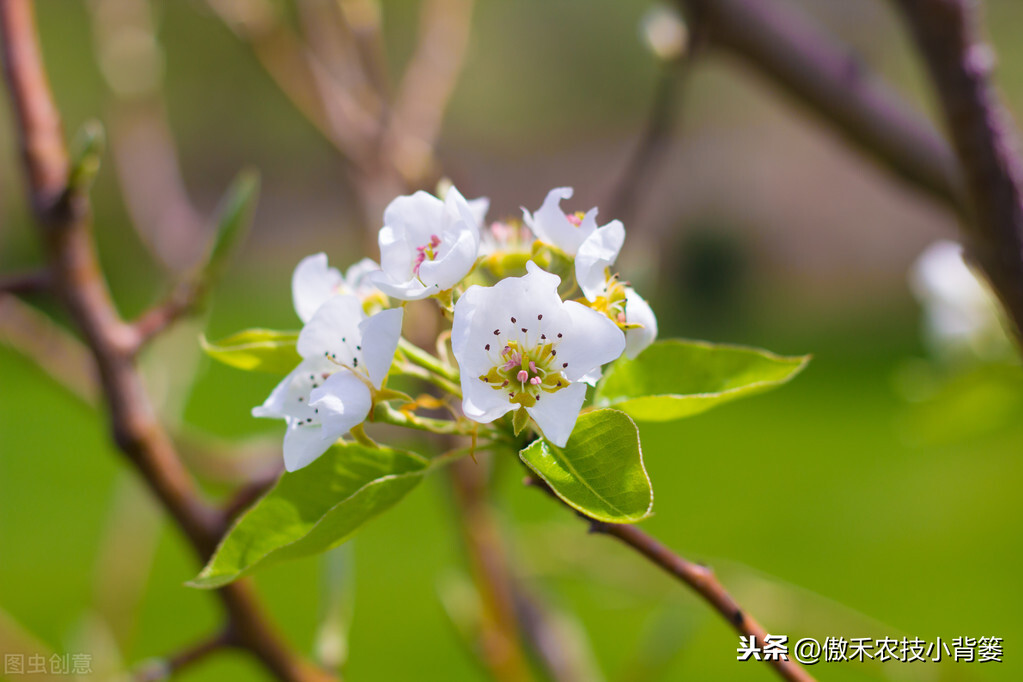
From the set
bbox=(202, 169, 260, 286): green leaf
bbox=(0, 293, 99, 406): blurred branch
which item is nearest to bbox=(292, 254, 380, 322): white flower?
bbox=(202, 169, 260, 286): green leaf

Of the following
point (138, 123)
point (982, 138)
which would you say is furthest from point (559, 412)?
point (138, 123)

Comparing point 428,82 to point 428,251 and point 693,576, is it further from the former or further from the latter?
point 693,576

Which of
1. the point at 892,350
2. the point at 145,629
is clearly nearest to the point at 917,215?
the point at 892,350

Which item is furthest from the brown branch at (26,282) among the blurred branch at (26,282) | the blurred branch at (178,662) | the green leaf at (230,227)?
the blurred branch at (178,662)

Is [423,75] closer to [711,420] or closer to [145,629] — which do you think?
[145,629]

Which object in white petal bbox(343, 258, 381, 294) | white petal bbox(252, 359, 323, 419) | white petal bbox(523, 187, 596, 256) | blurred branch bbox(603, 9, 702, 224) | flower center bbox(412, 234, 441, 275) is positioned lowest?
white petal bbox(252, 359, 323, 419)

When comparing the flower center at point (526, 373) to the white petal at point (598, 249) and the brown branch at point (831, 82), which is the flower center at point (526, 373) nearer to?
the white petal at point (598, 249)

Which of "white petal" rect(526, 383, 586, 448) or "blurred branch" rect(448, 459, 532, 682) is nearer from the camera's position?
"white petal" rect(526, 383, 586, 448)

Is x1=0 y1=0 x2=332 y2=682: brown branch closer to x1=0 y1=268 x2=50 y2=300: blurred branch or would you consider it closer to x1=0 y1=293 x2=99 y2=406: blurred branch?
x1=0 y1=268 x2=50 y2=300: blurred branch
